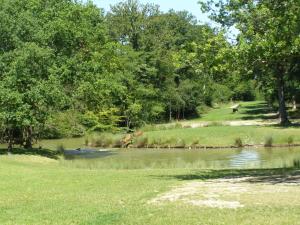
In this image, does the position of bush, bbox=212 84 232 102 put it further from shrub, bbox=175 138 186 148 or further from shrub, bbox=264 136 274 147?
shrub, bbox=264 136 274 147

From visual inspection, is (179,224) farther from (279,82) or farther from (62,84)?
(279,82)

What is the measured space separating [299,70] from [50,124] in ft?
91.8

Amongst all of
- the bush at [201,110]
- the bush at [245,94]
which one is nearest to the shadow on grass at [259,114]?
the bush at [201,110]

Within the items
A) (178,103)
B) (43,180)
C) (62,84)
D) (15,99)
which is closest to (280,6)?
(43,180)

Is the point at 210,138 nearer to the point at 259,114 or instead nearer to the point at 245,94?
the point at 259,114

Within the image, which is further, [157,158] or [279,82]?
[279,82]

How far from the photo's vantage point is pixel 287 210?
496 inches

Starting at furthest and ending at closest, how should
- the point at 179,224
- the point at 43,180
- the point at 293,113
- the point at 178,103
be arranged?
the point at 178,103 < the point at 293,113 < the point at 43,180 < the point at 179,224

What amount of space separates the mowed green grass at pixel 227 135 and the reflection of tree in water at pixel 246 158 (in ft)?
15.6

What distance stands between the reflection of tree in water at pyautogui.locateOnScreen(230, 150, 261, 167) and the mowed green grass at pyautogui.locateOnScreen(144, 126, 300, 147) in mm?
4767

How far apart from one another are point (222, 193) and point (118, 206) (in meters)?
3.51

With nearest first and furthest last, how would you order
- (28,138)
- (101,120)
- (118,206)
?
1. (118,206)
2. (28,138)
3. (101,120)

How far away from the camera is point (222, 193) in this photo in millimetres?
15953

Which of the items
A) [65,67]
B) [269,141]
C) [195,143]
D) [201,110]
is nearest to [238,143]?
[269,141]
